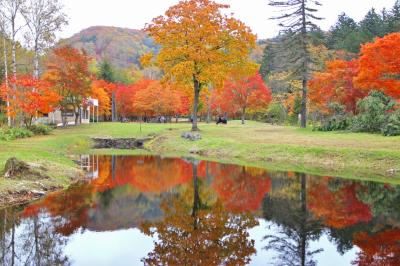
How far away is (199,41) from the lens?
3547 cm

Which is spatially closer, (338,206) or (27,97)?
(338,206)

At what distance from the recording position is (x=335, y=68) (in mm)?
36719

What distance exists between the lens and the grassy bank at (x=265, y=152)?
19102 mm

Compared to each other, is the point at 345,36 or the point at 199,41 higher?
the point at 345,36

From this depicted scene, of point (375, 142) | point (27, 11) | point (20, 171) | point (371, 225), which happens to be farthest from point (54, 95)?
point (371, 225)

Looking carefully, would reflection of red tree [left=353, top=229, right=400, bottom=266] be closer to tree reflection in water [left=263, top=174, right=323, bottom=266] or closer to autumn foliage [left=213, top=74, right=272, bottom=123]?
tree reflection in water [left=263, top=174, right=323, bottom=266]

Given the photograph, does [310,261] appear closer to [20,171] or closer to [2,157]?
[20,171]

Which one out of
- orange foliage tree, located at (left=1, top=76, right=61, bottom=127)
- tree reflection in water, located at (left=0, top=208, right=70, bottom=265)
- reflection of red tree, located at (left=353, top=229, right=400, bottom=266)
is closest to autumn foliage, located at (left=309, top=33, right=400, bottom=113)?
reflection of red tree, located at (left=353, top=229, right=400, bottom=266)

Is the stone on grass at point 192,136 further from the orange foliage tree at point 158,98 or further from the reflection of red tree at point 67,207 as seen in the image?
the orange foliage tree at point 158,98

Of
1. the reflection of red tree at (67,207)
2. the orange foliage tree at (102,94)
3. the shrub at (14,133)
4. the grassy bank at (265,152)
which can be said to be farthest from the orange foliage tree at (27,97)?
the orange foliage tree at (102,94)

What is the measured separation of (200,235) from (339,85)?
3081 centimetres

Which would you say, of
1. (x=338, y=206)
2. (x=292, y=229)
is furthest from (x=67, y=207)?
(x=338, y=206)

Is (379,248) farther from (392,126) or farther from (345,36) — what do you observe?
(345,36)

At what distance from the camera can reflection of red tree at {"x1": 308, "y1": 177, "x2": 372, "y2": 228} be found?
1170cm
